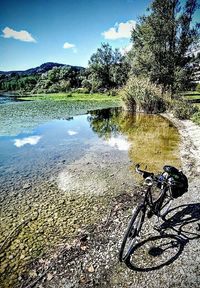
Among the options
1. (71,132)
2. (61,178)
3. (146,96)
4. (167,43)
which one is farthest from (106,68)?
(61,178)

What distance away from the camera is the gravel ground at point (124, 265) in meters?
4.20

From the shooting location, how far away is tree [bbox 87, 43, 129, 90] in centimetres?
7831

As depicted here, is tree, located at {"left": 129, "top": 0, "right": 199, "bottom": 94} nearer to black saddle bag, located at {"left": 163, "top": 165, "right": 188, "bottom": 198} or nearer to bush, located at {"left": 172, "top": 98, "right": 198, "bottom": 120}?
bush, located at {"left": 172, "top": 98, "right": 198, "bottom": 120}

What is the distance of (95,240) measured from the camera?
213 inches

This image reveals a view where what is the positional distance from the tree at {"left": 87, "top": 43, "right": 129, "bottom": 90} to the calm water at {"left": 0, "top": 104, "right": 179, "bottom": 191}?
197ft

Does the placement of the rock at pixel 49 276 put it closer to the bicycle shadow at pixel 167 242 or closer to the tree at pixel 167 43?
the bicycle shadow at pixel 167 242

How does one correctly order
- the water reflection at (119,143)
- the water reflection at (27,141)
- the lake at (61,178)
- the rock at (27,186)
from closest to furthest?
the lake at (61,178) → the rock at (27,186) → the water reflection at (119,143) → the water reflection at (27,141)

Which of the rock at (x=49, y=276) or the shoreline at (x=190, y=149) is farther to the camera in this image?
the shoreline at (x=190, y=149)

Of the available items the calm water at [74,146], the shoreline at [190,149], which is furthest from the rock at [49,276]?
the shoreline at [190,149]

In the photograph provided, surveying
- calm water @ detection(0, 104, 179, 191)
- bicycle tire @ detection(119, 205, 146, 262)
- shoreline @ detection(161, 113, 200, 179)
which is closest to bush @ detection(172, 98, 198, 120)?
calm water @ detection(0, 104, 179, 191)

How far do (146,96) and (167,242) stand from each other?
939 inches

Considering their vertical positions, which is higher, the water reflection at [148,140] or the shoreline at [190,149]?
the shoreline at [190,149]

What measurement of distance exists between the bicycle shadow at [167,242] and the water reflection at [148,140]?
3901 mm

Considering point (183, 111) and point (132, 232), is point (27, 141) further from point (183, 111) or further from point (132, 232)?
point (183, 111)
